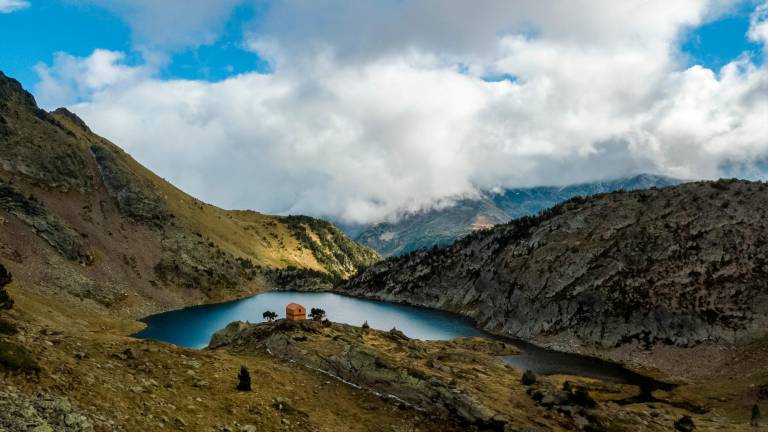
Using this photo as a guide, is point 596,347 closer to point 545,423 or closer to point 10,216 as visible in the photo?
point 545,423

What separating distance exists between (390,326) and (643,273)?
7578 cm

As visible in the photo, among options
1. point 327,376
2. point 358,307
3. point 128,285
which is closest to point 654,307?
point 327,376

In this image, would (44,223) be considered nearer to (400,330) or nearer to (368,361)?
(400,330)

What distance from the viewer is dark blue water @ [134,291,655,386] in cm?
9975

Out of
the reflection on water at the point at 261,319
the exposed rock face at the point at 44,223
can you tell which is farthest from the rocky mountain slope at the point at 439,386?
the exposed rock face at the point at 44,223

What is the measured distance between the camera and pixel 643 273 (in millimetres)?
123562

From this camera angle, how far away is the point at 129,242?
17888 centimetres

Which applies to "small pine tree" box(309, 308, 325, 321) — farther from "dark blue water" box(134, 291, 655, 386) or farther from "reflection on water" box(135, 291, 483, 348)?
"reflection on water" box(135, 291, 483, 348)

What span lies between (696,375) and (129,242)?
183066mm

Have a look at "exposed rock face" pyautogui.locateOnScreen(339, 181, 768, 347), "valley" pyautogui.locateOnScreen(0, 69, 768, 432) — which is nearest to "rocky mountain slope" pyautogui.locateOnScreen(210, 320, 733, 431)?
"valley" pyautogui.locateOnScreen(0, 69, 768, 432)

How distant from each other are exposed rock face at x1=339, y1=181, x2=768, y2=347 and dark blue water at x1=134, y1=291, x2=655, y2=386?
35.5 ft

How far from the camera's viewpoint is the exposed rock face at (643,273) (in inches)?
4183

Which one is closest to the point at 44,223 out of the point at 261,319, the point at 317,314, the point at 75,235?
the point at 75,235

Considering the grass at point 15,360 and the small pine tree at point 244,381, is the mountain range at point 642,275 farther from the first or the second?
the grass at point 15,360
